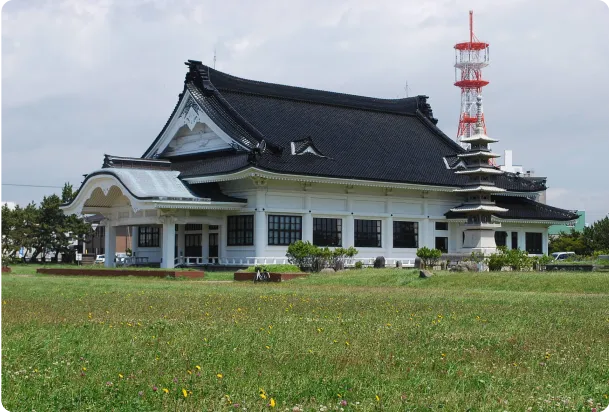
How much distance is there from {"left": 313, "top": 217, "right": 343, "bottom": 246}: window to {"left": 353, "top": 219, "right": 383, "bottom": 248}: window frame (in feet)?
3.36

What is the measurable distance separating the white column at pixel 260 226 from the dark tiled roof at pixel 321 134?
6.31ft

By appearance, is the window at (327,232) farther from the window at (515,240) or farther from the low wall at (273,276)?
the low wall at (273,276)

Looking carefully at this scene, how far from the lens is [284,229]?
156ft

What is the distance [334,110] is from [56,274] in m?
22.6

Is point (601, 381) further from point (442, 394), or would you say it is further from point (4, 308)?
point (4, 308)

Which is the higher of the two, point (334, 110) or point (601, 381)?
point (334, 110)

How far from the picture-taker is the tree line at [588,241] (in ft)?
196

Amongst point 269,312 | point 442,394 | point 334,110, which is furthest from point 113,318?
point 334,110

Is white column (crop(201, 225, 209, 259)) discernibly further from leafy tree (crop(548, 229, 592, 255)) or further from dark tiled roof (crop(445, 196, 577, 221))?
leafy tree (crop(548, 229, 592, 255))

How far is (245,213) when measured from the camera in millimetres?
46719

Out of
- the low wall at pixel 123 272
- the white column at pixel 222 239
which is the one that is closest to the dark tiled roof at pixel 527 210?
the white column at pixel 222 239

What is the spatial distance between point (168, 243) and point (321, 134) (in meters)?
12.1

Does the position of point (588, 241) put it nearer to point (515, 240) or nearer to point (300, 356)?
point (515, 240)

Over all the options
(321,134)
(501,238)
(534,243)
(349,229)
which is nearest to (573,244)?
(534,243)
